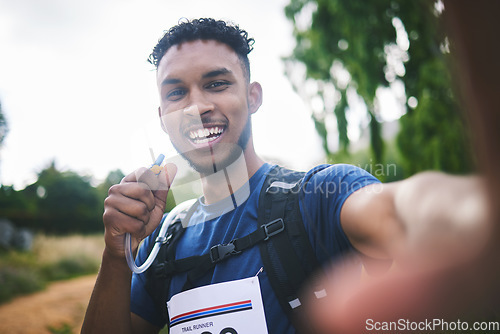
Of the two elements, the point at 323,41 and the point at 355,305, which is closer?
the point at 355,305

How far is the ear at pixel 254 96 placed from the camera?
1655 millimetres

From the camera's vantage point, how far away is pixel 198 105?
1.44m

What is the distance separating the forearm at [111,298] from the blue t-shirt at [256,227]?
0.15m

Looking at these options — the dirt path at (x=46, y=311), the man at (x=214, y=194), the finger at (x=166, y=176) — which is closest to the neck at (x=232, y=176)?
the man at (x=214, y=194)

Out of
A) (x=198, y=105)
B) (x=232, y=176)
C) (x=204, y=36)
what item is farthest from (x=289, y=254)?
(x=204, y=36)

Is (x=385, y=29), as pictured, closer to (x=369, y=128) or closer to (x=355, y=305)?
(x=369, y=128)

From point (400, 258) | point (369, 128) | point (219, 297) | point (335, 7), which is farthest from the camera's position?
point (335, 7)

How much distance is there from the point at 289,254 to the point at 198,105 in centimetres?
75

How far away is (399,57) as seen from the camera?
5.29 metres

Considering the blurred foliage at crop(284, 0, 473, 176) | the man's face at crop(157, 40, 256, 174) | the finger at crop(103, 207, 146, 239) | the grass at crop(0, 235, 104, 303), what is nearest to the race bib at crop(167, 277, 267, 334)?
the finger at crop(103, 207, 146, 239)

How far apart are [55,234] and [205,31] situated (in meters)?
9.06

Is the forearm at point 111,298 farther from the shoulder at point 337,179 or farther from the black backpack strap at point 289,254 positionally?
the shoulder at point 337,179

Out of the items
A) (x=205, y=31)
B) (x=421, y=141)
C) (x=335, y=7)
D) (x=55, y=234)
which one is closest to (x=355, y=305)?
(x=205, y=31)

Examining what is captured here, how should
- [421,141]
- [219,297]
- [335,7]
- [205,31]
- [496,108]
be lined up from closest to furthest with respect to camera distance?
1. [496,108]
2. [219,297]
3. [205,31]
4. [421,141]
5. [335,7]
